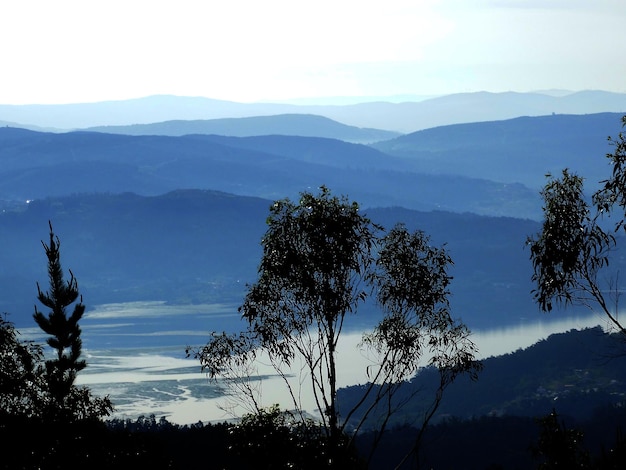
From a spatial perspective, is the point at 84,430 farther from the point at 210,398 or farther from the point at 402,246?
the point at 210,398

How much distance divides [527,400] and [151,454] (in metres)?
104

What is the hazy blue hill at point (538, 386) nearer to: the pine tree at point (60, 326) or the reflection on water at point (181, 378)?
the reflection on water at point (181, 378)

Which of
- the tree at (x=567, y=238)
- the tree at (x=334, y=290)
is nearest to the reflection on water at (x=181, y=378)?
the tree at (x=334, y=290)

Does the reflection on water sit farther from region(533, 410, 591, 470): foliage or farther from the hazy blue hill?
region(533, 410, 591, 470): foliage

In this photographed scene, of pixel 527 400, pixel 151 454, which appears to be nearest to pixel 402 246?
pixel 151 454

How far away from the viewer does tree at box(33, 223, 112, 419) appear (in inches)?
1261

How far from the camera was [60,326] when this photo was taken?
110ft

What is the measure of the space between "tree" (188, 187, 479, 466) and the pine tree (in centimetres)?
664

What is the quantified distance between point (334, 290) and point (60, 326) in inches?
479

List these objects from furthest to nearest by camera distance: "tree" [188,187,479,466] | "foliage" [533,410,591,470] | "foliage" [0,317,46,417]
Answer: "foliage" [0,317,46,417] → "foliage" [533,410,591,470] → "tree" [188,187,479,466]

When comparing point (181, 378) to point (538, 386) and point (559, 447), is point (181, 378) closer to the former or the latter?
point (538, 386)

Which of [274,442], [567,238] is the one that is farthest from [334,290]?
[567,238]

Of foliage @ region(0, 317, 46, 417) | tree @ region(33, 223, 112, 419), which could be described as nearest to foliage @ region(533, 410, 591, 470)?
tree @ region(33, 223, 112, 419)

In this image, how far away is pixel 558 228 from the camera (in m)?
22.5
